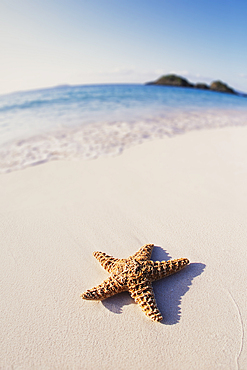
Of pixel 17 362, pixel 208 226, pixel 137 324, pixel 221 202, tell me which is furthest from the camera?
pixel 221 202

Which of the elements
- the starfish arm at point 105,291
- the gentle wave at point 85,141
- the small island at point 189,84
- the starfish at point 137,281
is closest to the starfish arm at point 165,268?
the starfish at point 137,281

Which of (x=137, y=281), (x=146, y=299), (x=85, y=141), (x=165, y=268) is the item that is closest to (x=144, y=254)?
(x=165, y=268)

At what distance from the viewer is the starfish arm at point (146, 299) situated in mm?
1939

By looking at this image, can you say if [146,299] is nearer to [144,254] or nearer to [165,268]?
[165,268]

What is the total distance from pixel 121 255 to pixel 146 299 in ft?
2.49

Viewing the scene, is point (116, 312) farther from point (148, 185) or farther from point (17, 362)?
point (148, 185)

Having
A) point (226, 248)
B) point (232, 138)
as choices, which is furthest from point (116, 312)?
point (232, 138)

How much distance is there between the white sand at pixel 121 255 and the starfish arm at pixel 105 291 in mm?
133

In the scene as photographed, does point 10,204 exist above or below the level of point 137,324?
above

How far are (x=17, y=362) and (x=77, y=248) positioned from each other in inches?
49.5

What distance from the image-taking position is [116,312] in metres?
2.07

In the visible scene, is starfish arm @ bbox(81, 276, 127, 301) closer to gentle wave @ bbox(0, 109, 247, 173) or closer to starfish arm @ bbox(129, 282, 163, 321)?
starfish arm @ bbox(129, 282, 163, 321)

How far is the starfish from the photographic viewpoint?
1991 mm

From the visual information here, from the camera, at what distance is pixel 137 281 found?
6.82ft
